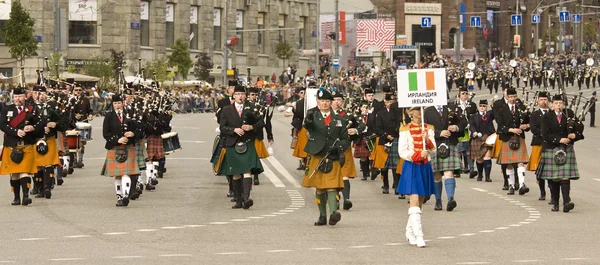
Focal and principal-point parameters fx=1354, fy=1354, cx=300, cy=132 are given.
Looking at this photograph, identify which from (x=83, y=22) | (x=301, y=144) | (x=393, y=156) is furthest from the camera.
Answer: (x=83, y=22)

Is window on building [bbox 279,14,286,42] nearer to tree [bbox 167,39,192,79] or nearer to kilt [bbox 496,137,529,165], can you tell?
tree [bbox 167,39,192,79]

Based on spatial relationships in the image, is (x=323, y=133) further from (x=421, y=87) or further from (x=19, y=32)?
(x=19, y=32)

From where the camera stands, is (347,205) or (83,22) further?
(83,22)

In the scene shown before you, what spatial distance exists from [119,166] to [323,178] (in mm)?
4240

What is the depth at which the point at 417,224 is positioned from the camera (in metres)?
14.3

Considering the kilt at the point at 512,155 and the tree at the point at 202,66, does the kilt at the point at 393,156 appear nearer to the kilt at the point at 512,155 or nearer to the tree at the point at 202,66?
the kilt at the point at 512,155

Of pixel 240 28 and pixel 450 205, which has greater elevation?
pixel 240 28

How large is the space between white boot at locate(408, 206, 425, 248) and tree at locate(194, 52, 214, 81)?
6608cm

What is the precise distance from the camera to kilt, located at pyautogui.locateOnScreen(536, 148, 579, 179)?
1895 cm

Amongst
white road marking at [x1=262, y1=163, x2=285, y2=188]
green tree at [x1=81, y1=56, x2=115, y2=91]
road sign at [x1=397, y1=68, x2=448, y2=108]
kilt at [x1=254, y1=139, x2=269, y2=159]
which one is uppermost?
green tree at [x1=81, y1=56, x2=115, y2=91]

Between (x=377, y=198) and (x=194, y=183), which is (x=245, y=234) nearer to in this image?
(x=377, y=198)

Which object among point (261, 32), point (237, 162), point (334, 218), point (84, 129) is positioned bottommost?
point (334, 218)

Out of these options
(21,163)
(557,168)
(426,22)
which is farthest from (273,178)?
(426,22)

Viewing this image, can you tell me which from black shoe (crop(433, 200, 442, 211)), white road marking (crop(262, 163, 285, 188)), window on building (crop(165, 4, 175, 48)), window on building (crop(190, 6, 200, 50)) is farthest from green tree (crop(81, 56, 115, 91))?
black shoe (crop(433, 200, 442, 211))
